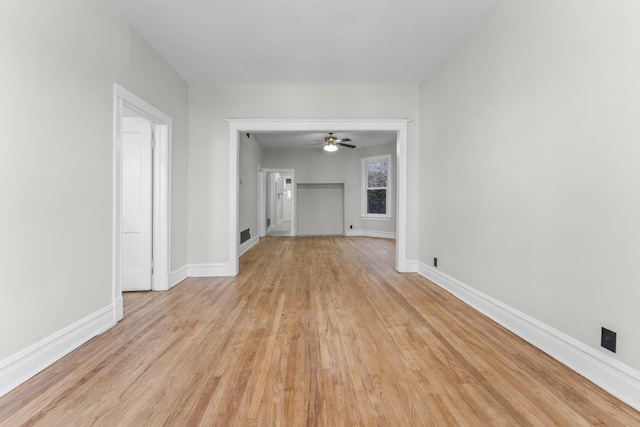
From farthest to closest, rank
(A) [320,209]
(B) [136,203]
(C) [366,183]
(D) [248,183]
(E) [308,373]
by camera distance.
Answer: (A) [320,209]
(C) [366,183]
(D) [248,183]
(B) [136,203]
(E) [308,373]

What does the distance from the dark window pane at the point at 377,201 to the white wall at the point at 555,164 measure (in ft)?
18.1

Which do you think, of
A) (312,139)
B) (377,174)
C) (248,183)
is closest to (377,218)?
(377,174)

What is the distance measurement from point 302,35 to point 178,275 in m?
3.08

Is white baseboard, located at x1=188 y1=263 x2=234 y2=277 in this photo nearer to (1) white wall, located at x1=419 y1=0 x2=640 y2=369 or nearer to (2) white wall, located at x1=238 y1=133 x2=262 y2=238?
(2) white wall, located at x1=238 y1=133 x2=262 y2=238

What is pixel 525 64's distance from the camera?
2.13 m

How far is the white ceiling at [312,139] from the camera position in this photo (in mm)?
7254

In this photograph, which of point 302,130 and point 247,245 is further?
point 247,245

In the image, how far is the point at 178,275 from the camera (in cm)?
366

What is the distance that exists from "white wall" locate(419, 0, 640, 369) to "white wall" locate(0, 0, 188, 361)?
3.19m

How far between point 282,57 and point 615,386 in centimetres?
370

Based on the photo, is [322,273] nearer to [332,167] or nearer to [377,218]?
[377,218]

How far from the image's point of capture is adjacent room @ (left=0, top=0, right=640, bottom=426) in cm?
149

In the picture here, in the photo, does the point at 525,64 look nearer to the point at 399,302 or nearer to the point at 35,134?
the point at 399,302

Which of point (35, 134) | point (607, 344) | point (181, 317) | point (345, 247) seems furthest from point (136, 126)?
point (345, 247)
